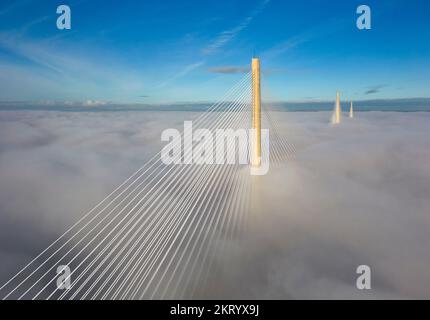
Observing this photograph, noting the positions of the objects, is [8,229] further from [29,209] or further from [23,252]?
[23,252]

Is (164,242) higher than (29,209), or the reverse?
(164,242)

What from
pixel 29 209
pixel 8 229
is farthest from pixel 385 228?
pixel 29 209

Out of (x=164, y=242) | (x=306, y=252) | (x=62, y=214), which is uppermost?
(x=164, y=242)

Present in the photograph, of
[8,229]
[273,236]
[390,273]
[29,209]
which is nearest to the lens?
[390,273]

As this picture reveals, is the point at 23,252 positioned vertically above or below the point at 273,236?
below
